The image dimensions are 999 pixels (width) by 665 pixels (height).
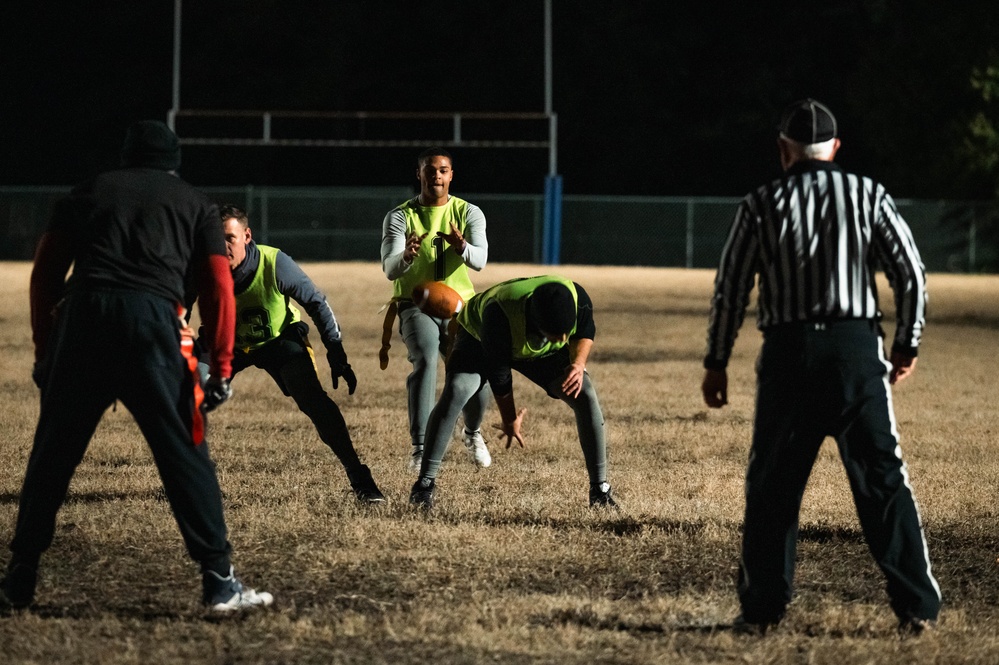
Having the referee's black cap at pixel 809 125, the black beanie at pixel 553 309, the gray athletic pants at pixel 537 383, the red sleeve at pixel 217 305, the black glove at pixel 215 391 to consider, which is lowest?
the gray athletic pants at pixel 537 383

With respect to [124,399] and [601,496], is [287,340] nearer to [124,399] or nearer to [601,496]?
[601,496]

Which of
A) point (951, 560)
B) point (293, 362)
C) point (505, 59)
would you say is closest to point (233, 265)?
point (293, 362)

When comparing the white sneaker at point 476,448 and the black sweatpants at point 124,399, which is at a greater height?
the black sweatpants at point 124,399

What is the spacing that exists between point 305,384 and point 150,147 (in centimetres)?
242

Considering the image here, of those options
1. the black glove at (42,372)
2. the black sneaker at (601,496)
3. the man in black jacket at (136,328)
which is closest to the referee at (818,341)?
the man in black jacket at (136,328)

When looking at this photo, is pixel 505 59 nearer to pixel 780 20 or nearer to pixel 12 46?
pixel 780 20

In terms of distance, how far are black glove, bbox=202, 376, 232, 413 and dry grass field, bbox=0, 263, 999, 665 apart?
1.35ft

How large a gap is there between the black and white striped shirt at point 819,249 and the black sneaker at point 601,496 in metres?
2.54

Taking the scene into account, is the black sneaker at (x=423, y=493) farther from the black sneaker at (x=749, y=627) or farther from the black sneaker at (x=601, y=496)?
the black sneaker at (x=749, y=627)

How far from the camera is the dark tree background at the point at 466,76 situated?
44406 mm

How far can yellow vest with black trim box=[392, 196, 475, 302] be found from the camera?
8.55 metres

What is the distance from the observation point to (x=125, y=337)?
517cm

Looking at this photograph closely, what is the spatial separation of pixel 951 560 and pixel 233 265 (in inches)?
137

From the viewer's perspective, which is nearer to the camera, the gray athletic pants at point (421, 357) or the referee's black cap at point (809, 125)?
the referee's black cap at point (809, 125)
